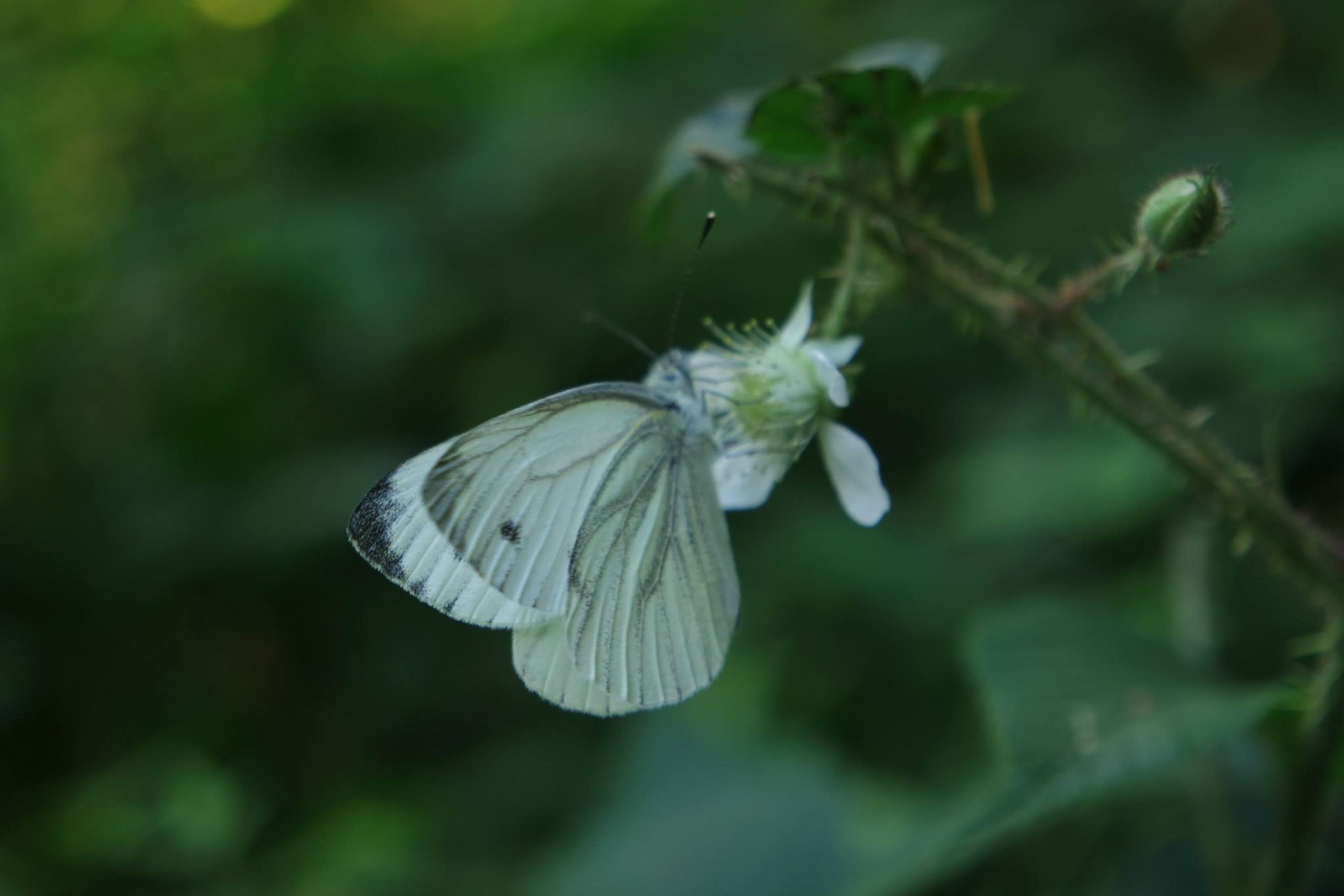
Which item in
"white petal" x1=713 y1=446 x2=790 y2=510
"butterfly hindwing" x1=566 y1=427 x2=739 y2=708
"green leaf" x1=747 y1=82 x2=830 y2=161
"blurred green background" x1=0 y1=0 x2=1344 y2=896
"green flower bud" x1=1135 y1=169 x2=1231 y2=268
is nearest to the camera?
"green flower bud" x1=1135 y1=169 x2=1231 y2=268

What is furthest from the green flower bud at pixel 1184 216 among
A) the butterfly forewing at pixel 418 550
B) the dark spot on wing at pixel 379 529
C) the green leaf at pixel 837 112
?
the dark spot on wing at pixel 379 529

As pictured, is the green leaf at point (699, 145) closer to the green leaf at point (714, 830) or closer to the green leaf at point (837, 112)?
the green leaf at point (837, 112)

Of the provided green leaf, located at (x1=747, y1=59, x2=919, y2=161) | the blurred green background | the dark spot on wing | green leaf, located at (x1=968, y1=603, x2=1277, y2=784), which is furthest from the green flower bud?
the dark spot on wing

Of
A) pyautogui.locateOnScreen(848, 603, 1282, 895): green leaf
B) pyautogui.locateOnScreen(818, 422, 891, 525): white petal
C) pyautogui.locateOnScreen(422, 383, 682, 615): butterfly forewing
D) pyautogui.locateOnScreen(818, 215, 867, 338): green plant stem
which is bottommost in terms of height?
pyautogui.locateOnScreen(848, 603, 1282, 895): green leaf

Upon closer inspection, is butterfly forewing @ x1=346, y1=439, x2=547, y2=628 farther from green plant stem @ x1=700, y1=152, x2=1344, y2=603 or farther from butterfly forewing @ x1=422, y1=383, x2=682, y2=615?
green plant stem @ x1=700, y1=152, x2=1344, y2=603

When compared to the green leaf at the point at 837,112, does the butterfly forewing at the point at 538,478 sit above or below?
below

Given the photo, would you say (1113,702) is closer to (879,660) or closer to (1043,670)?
(1043,670)

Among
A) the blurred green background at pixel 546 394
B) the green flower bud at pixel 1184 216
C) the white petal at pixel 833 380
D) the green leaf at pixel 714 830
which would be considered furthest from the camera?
the blurred green background at pixel 546 394

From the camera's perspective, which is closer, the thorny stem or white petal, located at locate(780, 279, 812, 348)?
the thorny stem
